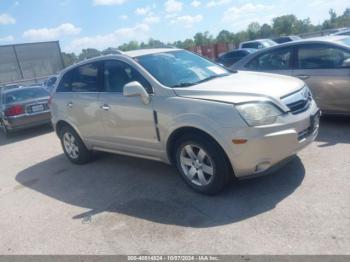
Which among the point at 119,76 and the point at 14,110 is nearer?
the point at 119,76

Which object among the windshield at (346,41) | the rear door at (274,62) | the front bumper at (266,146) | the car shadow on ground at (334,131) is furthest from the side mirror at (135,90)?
the windshield at (346,41)

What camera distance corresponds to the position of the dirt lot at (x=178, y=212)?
11.1ft

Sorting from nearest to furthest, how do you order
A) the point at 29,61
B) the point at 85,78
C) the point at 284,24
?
the point at 85,78 < the point at 29,61 < the point at 284,24

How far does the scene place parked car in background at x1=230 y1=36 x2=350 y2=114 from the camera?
5992 millimetres

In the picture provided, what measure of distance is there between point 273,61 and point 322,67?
1.00 metres

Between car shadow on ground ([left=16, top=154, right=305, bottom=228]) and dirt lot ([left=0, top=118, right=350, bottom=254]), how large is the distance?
0.01 metres

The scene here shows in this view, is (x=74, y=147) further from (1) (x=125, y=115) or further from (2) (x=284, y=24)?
(2) (x=284, y=24)

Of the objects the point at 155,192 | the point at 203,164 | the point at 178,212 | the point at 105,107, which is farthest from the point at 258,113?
the point at 105,107

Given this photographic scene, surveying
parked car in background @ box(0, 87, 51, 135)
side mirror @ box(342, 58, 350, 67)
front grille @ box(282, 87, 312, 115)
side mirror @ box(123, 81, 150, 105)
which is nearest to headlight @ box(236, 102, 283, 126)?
front grille @ box(282, 87, 312, 115)

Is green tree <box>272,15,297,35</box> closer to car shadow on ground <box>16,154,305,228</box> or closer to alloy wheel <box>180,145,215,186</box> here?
car shadow on ground <box>16,154,305,228</box>

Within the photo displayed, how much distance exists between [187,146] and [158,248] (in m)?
1.34

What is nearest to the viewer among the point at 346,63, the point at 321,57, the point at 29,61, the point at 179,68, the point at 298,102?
the point at 298,102

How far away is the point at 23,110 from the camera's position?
418 inches

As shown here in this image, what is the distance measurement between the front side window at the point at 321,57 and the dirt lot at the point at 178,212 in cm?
114
